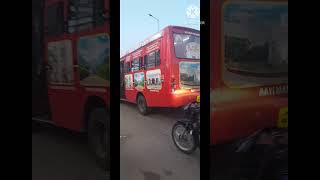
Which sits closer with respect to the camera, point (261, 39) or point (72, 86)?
point (72, 86)

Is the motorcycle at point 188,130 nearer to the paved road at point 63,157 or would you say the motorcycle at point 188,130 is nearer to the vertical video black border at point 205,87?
the vertical video black border at point 205,87

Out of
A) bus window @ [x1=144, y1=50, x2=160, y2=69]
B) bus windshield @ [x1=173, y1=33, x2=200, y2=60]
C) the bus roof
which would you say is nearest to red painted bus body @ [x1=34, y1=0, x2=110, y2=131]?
the bus roof

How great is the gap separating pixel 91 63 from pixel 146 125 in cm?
70

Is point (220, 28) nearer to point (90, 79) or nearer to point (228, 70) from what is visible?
point (228, 70)

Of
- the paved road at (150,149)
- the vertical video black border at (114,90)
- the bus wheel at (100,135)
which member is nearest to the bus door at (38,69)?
the bus wheel at (100,135)

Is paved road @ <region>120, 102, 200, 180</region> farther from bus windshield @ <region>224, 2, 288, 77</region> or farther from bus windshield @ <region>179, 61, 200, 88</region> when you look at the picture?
bus windshield @ <region>224, 2, 288, 77</region>

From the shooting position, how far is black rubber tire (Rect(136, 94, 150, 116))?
337 cm

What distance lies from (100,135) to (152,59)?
785mm

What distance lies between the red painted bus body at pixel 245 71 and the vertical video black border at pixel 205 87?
4 centimetres

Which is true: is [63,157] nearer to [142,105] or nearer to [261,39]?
[142,105]

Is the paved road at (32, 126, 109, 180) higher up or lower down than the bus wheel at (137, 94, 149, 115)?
lower down

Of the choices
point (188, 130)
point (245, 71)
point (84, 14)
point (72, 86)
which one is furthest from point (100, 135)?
point (245, 71)

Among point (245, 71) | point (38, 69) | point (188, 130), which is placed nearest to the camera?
point (38, 69)

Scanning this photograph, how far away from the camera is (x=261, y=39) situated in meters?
3.54
